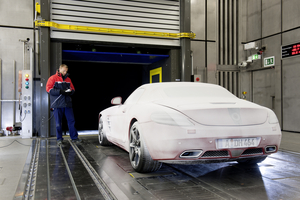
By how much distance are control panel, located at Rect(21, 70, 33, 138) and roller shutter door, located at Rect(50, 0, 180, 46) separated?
138 centimetres

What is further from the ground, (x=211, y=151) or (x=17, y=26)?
(x=17, y=26)

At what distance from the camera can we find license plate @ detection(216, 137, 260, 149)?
286 cm

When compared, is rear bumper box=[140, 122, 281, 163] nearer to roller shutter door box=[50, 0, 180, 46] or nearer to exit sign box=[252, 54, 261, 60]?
roller shutter door box=[50, 0, 180, 46]

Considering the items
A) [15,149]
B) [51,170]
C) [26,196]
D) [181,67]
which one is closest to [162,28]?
[181,67]

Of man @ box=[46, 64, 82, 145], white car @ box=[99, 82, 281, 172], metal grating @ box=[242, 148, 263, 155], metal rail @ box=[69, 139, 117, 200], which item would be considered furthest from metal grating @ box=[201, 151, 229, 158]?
man @ box=[46, 64, 82, 145]

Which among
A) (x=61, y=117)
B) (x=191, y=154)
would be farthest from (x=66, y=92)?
(x=191, y=154)

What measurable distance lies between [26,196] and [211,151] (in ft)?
6.39

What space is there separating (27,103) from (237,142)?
6261 mm

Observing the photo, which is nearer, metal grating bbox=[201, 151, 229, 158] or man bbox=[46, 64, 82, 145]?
metal grating bbox=[201, 151, 229, 158]

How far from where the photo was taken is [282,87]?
9.50m

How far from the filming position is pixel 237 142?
2912mm

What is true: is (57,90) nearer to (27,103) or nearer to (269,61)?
(27,103)

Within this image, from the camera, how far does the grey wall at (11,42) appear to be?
317 inches

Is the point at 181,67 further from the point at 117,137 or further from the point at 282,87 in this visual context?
the point at 117,137
